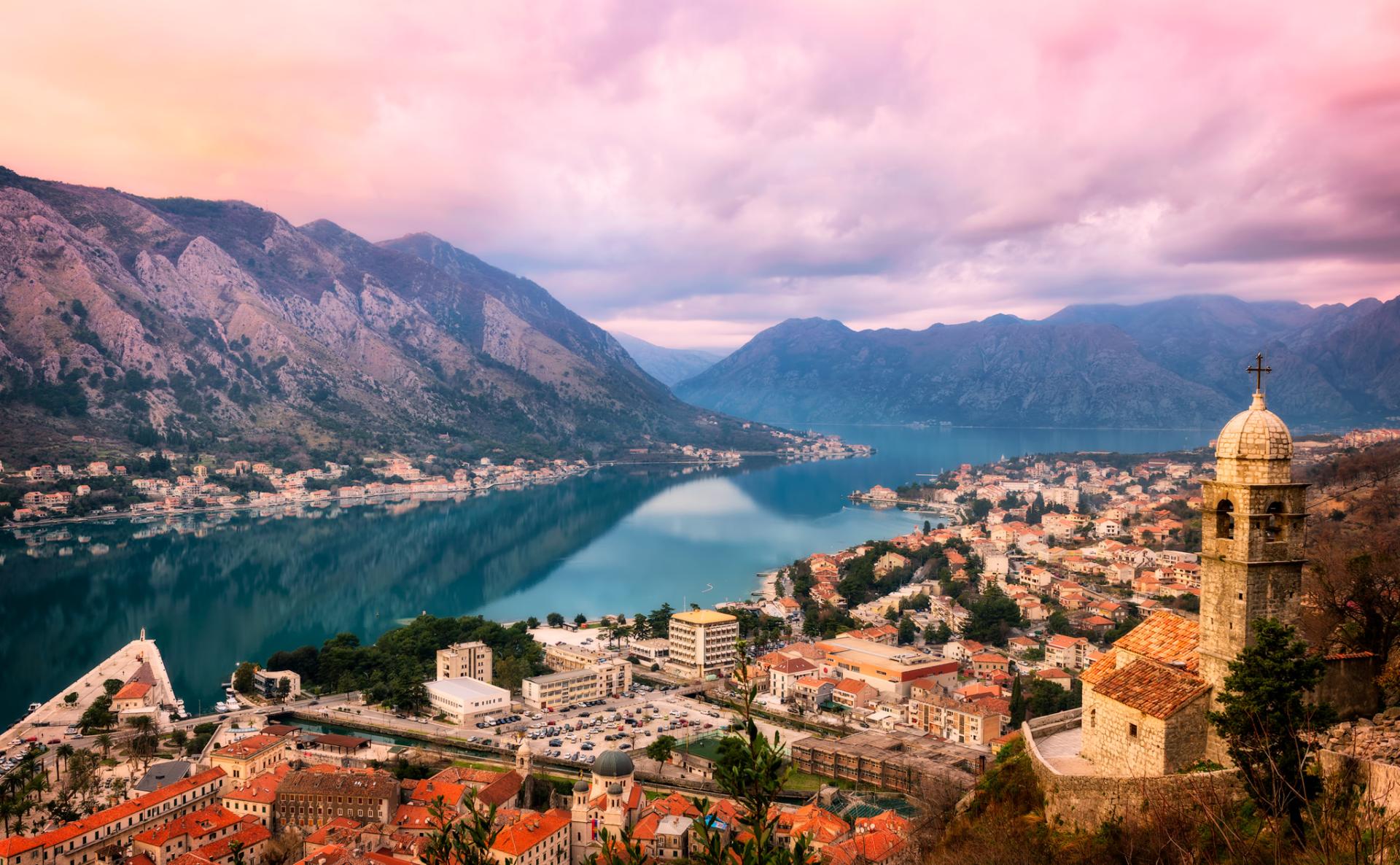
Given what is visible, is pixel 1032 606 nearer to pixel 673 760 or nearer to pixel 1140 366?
pixel 673 760

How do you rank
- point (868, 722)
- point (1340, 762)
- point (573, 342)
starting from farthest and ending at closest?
1. point (573, 342)
2. point (868, 722)
3. point (1340, 762)

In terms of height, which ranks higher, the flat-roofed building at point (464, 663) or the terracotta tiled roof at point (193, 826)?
the terracotta tiled roof at point (193, 826)

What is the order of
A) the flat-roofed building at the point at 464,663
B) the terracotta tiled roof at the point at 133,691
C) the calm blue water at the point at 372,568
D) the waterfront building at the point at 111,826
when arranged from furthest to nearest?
the calm blue water at the point at 372,568 < the flat-roofed building at the point at 464,663 < the terracotta tiled roof at the point at 133,691 < the waterfront building at the point at 111,826

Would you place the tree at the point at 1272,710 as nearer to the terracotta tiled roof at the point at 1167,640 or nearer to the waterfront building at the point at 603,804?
the terracotta tiled roof at the point at 1167,640

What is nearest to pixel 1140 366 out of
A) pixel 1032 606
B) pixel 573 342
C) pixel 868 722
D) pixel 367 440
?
pixel 573 342

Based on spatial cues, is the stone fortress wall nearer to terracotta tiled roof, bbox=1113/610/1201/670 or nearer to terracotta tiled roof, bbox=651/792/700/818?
terracotta tiled roof, bbox=1113/610/1201/670

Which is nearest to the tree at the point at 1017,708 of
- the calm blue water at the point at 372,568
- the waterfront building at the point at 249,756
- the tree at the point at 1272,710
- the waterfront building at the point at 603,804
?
the waterfront building at the point at 603,804
